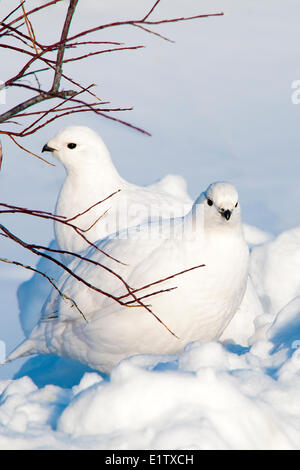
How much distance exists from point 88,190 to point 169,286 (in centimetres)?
236

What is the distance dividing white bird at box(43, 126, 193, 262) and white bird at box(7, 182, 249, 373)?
1441mm

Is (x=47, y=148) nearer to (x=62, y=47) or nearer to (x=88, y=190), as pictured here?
(x=88, y=190)

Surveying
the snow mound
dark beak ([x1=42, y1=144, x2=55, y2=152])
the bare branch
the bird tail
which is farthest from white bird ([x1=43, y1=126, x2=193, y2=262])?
the snow mound

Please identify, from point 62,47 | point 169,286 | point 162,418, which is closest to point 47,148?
point 169,286

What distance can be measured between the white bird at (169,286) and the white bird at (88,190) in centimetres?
144

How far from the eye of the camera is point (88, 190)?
6402 mm

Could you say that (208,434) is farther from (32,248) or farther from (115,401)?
(32,248)

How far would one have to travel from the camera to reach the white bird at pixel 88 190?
616cm

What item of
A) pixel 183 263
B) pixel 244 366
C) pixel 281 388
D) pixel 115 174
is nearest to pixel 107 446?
pixel 281 388

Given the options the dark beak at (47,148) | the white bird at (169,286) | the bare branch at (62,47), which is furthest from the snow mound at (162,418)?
the dark beak at (47,148)

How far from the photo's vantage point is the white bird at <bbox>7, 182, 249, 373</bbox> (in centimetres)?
426

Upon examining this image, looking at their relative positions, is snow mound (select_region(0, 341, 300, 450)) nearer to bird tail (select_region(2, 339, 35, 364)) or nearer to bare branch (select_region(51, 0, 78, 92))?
bare branch (select_region(51, 0, 78, 92))

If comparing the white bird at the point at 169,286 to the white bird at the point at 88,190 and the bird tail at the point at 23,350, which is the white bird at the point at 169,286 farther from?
the white bird at the point at 88,190
